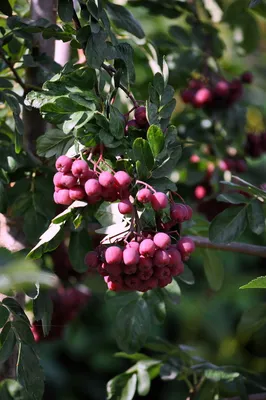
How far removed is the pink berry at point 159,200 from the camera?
0.84 meters

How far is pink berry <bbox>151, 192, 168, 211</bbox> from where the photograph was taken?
844 mm

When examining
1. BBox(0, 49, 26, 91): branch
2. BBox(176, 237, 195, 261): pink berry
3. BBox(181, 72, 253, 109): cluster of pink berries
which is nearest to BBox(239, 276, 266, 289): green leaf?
BBox(176, 237, 195, 261): pink berry

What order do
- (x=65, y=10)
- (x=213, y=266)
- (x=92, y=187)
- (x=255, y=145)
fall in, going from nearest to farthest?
(x=92, y=187), (x=65, y=10), (x=213, y=266), (x=255, y=145)

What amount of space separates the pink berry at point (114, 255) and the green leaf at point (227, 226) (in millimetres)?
248

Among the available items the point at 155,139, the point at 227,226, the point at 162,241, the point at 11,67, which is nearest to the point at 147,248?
the point at 162,241

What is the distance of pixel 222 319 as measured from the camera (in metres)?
2.89

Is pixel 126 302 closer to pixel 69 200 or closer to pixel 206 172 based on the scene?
pixel 69 200

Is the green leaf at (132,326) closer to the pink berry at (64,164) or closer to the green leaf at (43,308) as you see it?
the green leaf at (43,308)

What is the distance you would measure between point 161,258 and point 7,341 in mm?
206

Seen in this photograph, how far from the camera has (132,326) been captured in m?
1.13

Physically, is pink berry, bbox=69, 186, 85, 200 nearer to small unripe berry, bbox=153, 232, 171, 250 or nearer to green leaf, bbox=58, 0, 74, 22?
small unripe berry, bbox=153, 232, 171, 250

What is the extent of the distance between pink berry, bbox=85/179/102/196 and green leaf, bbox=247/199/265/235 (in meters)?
0.31

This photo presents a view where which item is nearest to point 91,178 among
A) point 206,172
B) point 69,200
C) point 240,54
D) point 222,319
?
point 69,200

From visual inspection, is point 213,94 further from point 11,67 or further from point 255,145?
point 11,67
